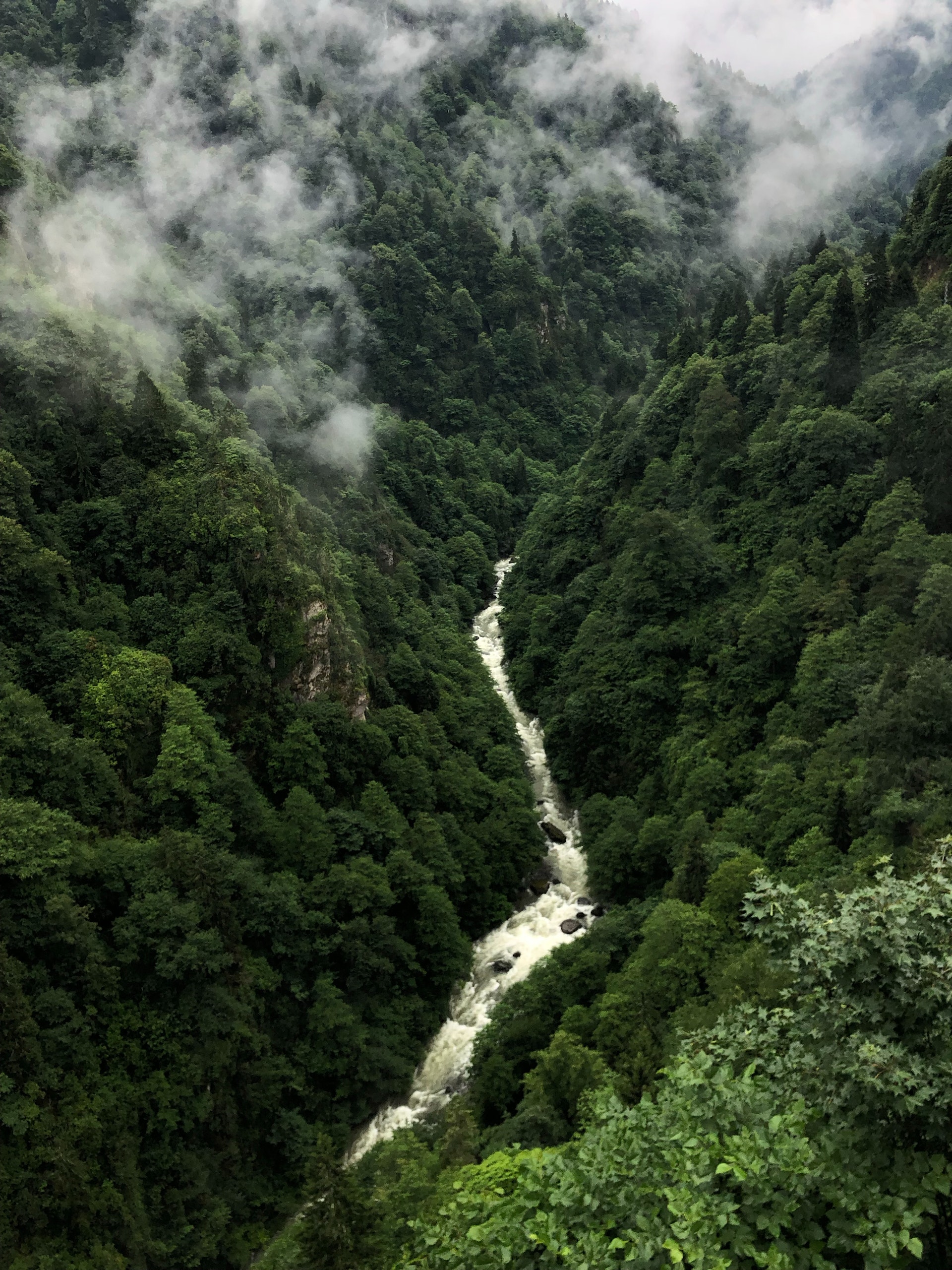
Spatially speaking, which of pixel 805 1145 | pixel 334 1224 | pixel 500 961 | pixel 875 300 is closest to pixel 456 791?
pixel 500 961

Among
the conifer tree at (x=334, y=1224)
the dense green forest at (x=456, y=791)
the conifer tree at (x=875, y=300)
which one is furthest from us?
the conifer tree at (x=875, y=300)

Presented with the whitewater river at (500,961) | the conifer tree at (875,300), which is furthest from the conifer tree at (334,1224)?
the conifer tree at (875,300)

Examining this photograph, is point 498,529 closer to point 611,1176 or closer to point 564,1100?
point 564,1100

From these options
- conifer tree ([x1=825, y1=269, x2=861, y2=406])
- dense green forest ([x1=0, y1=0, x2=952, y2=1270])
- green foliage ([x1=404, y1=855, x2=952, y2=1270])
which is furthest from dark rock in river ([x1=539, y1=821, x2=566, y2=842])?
green foliage ([x1=404, y1=855, x2=952, y2=1270])

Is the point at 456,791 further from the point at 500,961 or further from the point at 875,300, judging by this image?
the point at 875,300

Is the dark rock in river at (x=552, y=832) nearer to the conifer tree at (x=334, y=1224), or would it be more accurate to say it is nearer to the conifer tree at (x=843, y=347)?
the conifer tree at (x=843, y=347)

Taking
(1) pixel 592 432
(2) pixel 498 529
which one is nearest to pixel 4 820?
(2) pixel 498 529
